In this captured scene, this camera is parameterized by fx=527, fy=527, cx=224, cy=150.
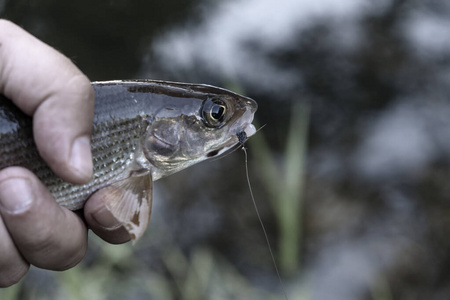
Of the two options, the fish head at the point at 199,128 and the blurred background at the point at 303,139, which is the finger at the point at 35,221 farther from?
the blurred background at the point at 303,139

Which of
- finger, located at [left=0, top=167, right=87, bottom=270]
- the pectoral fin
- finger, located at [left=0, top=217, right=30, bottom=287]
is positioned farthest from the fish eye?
finger, located at [left=0, top=217, right=30, bottom=287]

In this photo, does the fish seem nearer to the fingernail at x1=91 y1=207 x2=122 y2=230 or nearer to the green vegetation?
the fingernail at x1=91 y1=207 x2=122 y2=230

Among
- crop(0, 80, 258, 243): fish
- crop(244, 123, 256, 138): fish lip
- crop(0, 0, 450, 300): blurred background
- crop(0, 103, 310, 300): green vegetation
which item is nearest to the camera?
crop(0, 80, 258, 243): fish

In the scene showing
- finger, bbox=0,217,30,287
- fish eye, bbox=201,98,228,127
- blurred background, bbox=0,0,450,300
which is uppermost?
fish eye, bbox=201,98,228,127

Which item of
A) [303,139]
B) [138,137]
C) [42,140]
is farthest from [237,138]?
[303,139]

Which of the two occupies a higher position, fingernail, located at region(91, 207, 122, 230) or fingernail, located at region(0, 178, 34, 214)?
fingernail, located at region(0, 178, 34, 214)

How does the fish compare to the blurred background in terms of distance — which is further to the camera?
the blurred background

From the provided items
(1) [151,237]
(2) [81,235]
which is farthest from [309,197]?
(2) [81,235]

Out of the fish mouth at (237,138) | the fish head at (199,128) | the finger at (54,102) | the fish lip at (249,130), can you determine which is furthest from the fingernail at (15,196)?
the fish lip at (249,130)
